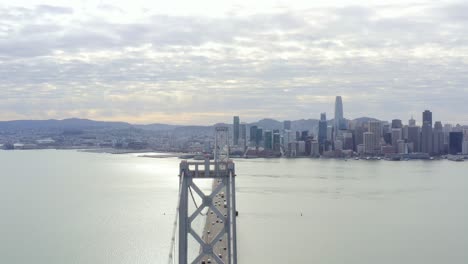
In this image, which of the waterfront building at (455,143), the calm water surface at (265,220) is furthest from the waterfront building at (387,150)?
the calm water surface at (265,220)

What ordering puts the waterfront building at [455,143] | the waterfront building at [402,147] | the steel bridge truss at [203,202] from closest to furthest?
the steel bridge truss at [203,202] < the waterfront building at [402,147] < the waterfront building at [455,143]

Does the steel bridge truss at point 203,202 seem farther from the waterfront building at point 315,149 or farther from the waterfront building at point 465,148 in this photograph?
the waterfront building at point 465,148

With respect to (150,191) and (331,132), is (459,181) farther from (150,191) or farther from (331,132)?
(331,132)

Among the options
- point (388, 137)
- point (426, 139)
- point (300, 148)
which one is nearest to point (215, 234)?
point (300, 148)

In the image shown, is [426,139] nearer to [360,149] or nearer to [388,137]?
[388,137]

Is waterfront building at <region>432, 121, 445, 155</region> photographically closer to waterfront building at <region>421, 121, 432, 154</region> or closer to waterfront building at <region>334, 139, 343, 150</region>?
waterfront building at <region>421, 121, 432, 154</region>

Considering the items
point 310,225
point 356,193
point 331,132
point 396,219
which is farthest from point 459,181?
point 331,132
